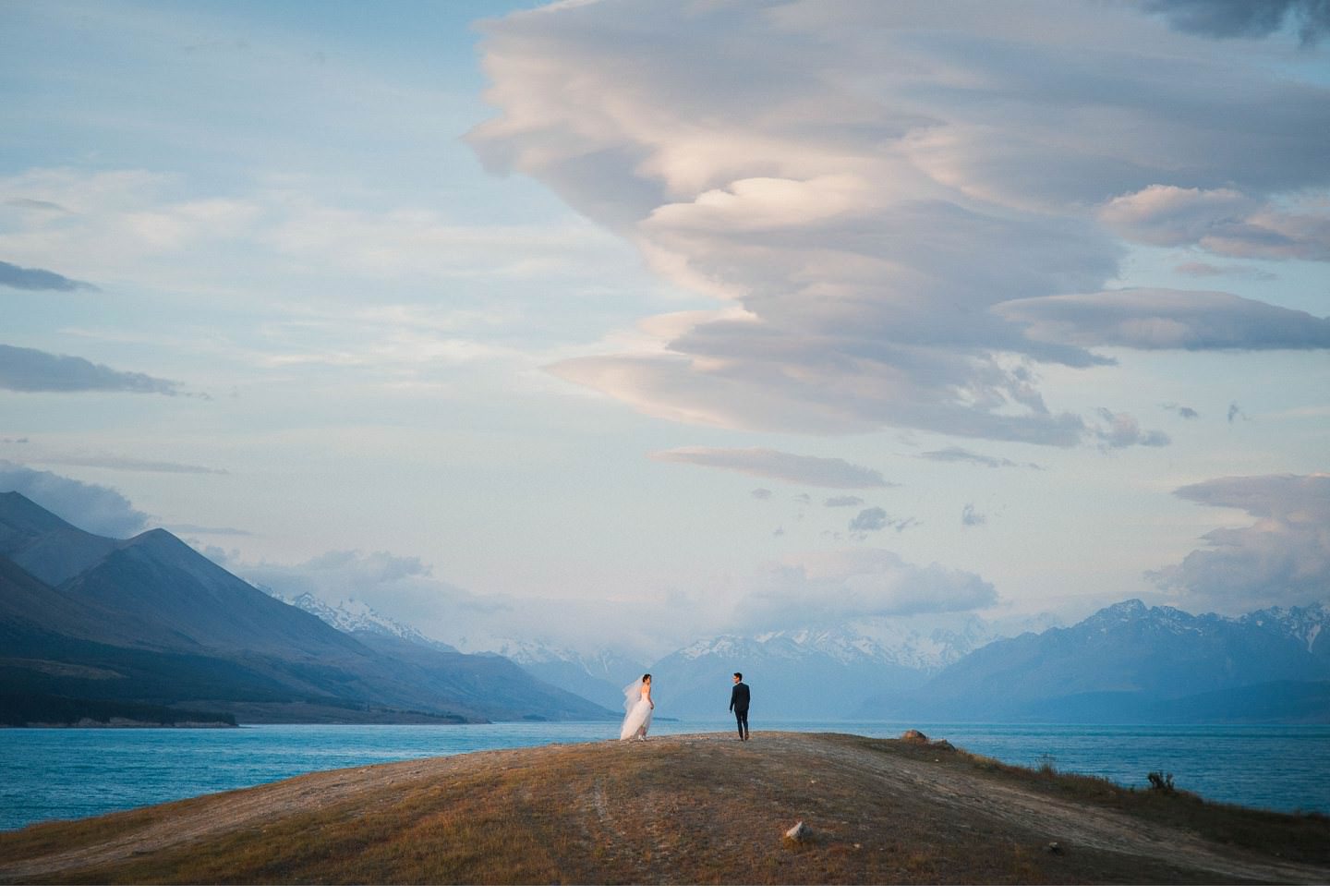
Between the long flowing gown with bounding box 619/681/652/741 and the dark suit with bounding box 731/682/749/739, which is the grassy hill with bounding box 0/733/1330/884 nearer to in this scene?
the dark suit with bounding box 731/682/749/739

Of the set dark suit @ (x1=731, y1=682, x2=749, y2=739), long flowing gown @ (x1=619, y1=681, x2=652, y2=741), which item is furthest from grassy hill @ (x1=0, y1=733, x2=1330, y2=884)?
long flowing gown @ (x1=619, y1=681, x2=652, y2=741)

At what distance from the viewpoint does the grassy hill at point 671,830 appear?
107 ft

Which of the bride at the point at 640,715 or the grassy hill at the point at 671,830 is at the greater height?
the bride at the point at 640,715

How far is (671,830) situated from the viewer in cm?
3525

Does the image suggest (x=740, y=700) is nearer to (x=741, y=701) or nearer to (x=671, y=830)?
(x=741, y=701)

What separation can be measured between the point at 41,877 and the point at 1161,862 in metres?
33.5

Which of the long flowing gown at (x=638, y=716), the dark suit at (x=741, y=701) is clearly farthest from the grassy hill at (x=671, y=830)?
the long flowing gown at (x=638, y=716)

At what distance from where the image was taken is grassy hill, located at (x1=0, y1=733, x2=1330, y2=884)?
32500mm

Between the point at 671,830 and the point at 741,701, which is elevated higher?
the point at 741,701

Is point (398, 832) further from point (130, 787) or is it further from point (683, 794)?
point (130, 787)

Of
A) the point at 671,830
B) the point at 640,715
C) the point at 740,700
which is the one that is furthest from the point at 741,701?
the point at 671,830

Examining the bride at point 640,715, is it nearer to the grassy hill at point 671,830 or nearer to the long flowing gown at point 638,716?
the long flowing gown at point 638,716

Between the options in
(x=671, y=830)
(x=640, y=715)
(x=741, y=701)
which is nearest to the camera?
(x=671, y=830)

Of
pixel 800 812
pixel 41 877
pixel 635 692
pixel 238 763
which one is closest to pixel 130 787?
pixel 238 763
